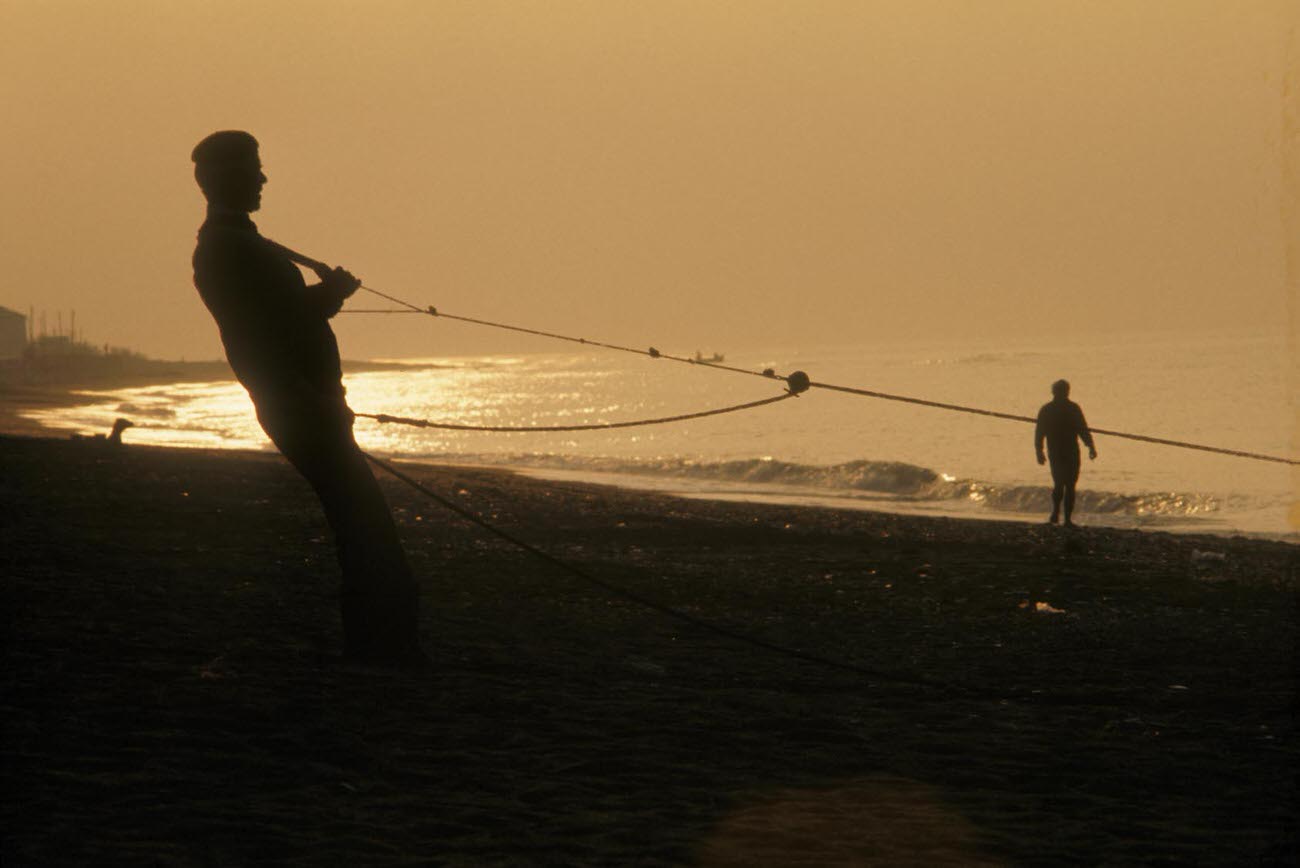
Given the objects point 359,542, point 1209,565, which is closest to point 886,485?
point 1209,565

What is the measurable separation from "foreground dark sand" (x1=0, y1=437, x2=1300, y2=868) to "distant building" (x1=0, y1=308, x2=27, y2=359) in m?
133

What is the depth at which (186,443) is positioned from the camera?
143 ft

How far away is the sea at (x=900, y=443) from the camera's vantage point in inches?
1291

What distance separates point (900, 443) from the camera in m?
58.8

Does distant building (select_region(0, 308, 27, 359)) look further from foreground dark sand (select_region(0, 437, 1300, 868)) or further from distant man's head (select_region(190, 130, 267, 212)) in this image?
distant man's head (select_region(190, 130, 267, 212))

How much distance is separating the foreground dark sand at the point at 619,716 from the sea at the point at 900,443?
16360 mm

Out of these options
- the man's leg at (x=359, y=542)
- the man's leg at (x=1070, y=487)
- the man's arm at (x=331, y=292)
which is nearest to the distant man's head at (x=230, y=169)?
the man's arm at (x=331, y=292)

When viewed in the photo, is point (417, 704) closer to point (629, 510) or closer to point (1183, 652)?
point (1183, 652)

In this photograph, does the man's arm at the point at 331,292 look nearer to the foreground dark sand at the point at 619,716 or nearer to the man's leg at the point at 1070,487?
the foreground dark sand at the point at 619,716

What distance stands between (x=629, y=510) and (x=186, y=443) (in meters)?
26.7

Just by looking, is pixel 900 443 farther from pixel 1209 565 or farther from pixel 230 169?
pixel 230 169

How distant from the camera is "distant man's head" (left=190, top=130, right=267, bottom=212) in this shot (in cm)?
766

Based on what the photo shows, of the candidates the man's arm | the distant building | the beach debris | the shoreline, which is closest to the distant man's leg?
the shoreline

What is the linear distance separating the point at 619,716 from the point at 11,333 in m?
144
